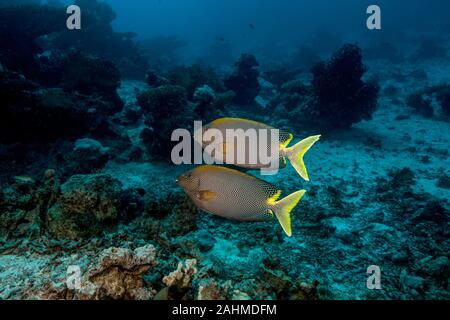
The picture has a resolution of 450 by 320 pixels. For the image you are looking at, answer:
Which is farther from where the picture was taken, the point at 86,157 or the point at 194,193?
the point at 86,157

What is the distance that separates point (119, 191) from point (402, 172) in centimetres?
664

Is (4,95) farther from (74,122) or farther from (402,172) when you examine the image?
(402,172)

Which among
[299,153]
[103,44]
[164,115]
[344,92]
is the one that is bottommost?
[299,153]

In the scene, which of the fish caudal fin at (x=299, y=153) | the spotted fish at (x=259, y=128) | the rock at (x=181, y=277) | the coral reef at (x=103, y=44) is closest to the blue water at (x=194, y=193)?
the rock at (x=181, y=277)

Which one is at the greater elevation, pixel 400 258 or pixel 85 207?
pixel 85 207

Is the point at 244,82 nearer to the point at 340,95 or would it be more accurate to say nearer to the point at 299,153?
the point at 340,95

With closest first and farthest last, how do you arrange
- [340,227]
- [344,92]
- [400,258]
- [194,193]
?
[194,193] → [400,258] → [340,227] → [344,92]

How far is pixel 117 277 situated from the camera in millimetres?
2516

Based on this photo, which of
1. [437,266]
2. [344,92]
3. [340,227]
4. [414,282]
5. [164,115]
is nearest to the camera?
[414,282]

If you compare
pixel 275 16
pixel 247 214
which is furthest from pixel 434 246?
pixel 275 16

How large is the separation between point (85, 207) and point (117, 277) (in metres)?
1.36

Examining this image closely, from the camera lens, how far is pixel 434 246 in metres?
4.47

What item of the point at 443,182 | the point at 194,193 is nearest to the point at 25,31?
the point at 194,193

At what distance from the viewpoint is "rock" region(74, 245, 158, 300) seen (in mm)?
2430
